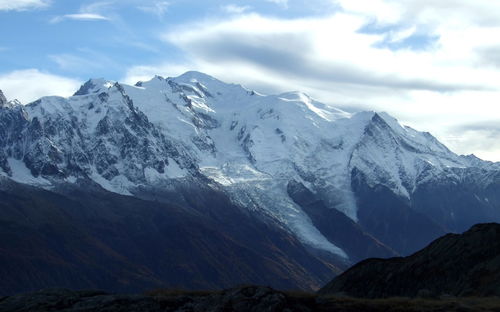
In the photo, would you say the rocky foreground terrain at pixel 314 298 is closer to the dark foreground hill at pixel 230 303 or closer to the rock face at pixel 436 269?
the dark foreground hill at pixel 230 303

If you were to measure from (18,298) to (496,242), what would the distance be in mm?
56596

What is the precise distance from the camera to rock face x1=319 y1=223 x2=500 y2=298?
94.2 meters

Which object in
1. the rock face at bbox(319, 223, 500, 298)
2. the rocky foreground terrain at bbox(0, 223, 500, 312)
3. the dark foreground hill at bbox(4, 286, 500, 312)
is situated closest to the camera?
the dark foreground hill at bbox(4, 286, 500, 312)

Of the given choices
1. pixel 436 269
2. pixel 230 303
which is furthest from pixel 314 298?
pixel 436 269

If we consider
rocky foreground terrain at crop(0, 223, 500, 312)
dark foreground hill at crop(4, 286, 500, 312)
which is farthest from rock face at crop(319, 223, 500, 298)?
dark foreground hill at crop(4, 286, 500, 312)

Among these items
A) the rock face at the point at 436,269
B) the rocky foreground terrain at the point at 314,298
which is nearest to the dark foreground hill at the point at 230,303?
the rocky foreground terrain at the point at 314,298

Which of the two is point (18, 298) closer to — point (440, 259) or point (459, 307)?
point (459, 307)

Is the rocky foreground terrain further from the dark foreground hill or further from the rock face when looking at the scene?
the rock face

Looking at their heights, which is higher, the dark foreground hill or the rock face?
the rock face

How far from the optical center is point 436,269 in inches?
3942

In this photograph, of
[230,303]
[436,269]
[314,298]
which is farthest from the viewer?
[436,269]

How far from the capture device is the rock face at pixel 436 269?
94250mm

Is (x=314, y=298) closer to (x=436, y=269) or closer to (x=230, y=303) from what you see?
(x=230, y=303)

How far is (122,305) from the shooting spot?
60688 millimetres
